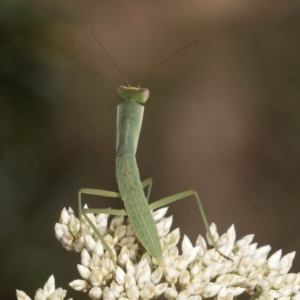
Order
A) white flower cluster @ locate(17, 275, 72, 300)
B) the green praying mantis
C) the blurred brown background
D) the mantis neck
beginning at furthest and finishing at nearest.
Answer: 1. the blurred brown background
2. the mantis neck
3. the green praying mantis
4. white flower cluster @ locate(17, 275, 72, 300)

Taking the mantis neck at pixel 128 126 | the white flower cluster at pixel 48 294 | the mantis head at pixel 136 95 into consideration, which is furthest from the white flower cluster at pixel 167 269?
the mantis head at pixel 136 95

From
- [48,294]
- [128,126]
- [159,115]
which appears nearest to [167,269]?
[48,294]

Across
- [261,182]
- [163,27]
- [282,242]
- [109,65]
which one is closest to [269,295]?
[282,242]

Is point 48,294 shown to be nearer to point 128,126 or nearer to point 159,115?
point 128,126

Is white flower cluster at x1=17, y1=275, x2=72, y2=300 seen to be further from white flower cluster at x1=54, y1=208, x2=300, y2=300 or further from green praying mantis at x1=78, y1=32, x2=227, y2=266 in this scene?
green praying mantis at x1=78, y1=32, x2=227, y2=266

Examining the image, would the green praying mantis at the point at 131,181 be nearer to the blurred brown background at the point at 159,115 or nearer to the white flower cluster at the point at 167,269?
the white flower cluster at the point at 167,269

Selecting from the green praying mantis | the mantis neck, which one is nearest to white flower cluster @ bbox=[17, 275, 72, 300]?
the green praying mantis
